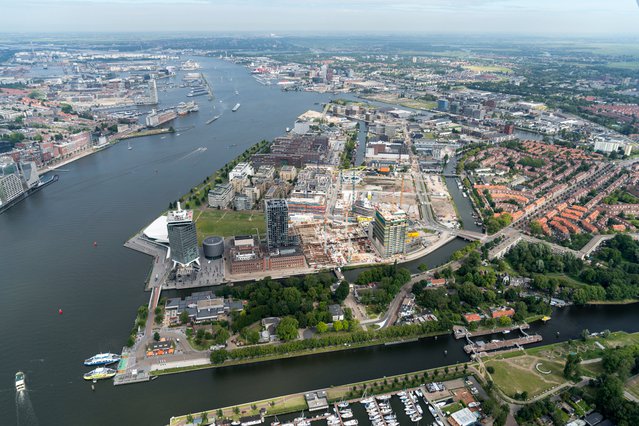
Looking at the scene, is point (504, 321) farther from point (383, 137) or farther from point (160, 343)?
point (383, 137)

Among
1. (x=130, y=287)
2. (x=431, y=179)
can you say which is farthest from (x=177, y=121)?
(x=130, y=287)

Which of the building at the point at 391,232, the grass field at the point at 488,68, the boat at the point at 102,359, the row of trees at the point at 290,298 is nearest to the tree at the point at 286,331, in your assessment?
the row of trees at the point at 290,298

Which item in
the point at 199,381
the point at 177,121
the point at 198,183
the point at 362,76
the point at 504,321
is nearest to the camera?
the point at 199,381

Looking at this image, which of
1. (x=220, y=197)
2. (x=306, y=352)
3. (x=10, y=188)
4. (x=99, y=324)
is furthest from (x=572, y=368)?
(x=10, y=188)

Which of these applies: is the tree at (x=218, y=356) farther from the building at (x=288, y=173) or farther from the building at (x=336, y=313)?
the building at (x=288, y=173)

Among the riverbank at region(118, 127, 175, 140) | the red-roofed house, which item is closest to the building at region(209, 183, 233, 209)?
the red-roofed house

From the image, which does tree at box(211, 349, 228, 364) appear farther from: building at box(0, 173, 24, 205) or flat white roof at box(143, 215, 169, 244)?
building at box(0, 173, 24, 205)

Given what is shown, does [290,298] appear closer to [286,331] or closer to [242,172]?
[286,331]
